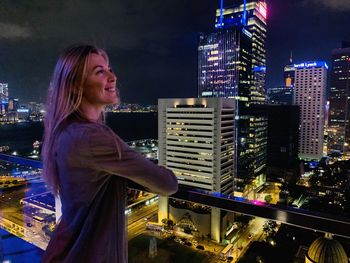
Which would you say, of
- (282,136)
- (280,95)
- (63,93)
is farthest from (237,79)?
(63,93)

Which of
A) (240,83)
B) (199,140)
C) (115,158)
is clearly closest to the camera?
(115,158)

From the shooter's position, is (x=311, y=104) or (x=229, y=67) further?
(x=311, y=104)

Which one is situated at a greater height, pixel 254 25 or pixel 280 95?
pixel 254 25

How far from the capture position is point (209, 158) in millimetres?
26250

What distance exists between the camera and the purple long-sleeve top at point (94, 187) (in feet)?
2.31

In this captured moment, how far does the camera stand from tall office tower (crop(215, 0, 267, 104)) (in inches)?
1815

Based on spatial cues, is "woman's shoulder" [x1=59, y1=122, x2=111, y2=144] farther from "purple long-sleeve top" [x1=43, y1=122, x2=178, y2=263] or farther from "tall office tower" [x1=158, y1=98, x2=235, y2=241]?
"tall office tower" [x1=158, y1=98, x2=235, y2=241]

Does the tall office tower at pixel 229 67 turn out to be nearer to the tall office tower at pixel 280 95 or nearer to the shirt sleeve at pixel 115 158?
the tall office tower at pixel 280 95

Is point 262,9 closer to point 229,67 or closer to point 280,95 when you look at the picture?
point 229,67

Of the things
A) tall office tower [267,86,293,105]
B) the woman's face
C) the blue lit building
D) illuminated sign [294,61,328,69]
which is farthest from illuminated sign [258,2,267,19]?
the woman's face

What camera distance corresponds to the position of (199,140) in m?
26.8

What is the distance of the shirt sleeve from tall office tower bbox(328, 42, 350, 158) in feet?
177

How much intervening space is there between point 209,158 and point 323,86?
111 ft

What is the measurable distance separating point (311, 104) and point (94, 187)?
5421 centimetres
